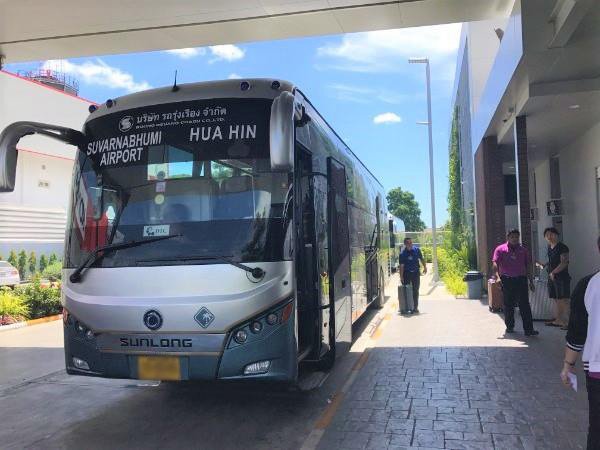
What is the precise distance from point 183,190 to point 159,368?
1714 mm

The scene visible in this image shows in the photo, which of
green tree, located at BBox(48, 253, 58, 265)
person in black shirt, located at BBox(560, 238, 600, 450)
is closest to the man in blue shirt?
person in black shirt, located at BBox(560, 238, 600, 450)

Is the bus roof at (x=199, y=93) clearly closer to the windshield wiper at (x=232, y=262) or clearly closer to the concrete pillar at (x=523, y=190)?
the windshield wiper at (x=232, y=262)

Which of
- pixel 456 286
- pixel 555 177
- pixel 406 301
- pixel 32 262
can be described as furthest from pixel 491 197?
pixel 32 262

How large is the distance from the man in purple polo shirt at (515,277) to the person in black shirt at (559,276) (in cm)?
57

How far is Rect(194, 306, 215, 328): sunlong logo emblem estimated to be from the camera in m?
4.93

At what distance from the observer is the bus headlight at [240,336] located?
16.3 ft

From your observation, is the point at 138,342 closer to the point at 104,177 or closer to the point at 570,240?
the point at 104,177

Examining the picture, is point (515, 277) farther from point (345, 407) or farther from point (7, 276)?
point (7, 276)

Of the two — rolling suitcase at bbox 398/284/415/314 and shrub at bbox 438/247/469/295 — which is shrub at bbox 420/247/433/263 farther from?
rolling suitcase at bbox 398/284/415/314

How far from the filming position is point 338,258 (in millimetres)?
7359

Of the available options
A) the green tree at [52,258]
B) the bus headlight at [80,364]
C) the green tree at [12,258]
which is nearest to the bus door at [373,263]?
the bus headlight at [80,364]

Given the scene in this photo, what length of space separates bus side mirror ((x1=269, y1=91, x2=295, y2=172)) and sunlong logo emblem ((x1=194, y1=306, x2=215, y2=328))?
58.4 inches

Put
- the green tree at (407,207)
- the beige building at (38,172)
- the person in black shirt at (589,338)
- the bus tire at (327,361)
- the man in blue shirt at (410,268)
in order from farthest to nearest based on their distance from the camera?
the green tree at (407,207)
the beige building at (38,172)
the man in blue shirt at (410,268)
the bus tire at (327,361)
the person in black shirt at (589,338)

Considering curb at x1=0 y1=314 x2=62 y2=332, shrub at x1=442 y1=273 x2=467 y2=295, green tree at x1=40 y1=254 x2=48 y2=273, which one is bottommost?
curb at x1=0 y1=314 x2=62 y2=332
